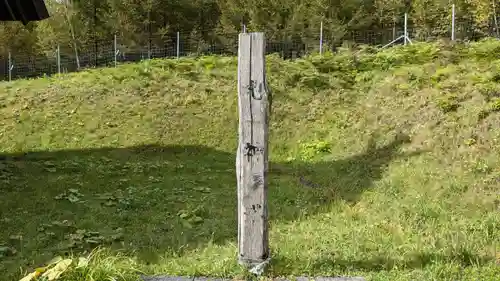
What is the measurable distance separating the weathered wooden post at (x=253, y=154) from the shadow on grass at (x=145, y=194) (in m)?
1.60

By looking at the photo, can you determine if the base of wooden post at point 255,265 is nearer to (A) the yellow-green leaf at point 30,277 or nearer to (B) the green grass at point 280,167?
(B) the green grass at point 280,167

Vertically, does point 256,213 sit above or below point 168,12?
below

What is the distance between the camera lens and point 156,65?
58.1 feet

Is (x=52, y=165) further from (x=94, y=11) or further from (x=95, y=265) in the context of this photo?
(x=94, y=11)

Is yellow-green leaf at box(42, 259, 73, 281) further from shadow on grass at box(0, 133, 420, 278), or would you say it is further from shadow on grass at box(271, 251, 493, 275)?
shadow on grass at box(271, 251, 493, 275)

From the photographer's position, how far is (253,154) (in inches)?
190

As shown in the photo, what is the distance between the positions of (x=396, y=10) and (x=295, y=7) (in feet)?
19.9

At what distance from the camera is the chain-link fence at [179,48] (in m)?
24.9

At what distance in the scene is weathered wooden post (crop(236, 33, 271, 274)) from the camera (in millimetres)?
4754

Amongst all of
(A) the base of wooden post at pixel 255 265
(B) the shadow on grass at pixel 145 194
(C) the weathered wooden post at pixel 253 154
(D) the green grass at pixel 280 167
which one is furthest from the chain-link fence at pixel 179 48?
(A) the base of wooden post at pixel 255 265

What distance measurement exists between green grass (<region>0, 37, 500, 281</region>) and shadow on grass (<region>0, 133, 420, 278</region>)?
43 millimetres

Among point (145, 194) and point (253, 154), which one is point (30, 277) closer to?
point (253, 154)

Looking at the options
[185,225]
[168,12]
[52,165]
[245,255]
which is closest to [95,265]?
[245,255]

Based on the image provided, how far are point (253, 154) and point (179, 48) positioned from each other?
2386cm
